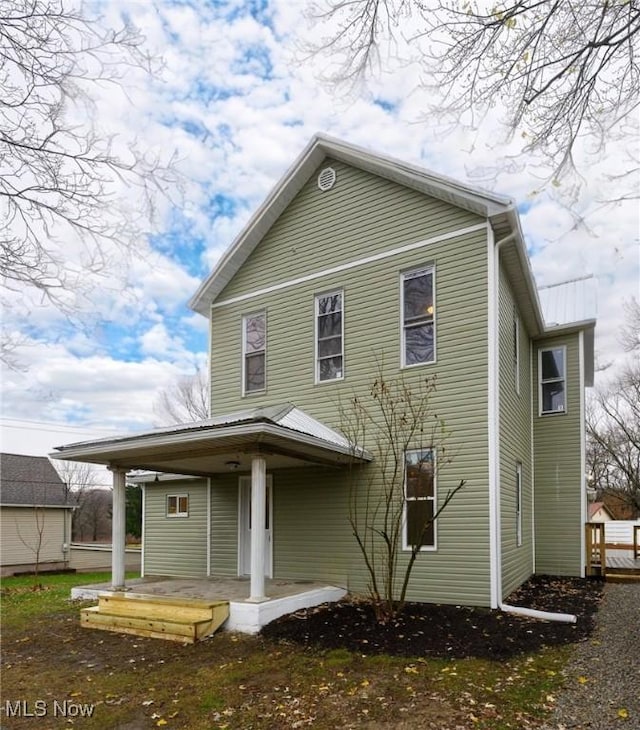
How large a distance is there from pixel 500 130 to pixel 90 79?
3.46 metres

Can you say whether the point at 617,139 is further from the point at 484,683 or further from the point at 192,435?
the point at 192,435

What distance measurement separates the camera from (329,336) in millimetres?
10930

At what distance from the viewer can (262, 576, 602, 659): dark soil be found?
21.7ft

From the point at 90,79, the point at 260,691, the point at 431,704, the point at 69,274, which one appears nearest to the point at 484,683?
the point at 431,704

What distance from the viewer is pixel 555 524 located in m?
12.5

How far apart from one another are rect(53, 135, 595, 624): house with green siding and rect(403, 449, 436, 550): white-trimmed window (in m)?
0.03

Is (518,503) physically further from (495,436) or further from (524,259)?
(524,259)

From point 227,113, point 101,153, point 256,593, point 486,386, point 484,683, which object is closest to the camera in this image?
point 101,153

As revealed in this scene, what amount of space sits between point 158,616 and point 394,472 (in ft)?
13.1

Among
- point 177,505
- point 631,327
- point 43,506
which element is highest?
point 631,327

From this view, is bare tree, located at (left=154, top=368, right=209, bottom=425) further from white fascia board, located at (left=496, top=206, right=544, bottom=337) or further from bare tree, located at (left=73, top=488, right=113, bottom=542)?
white fascia board, located at (left=496, top=206, right=544, bottom=337)

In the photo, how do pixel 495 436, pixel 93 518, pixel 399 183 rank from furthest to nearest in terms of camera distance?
pixel 93 518, pixel 399 183, pixel 495 436

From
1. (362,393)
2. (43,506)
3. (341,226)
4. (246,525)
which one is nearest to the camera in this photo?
(362,393)

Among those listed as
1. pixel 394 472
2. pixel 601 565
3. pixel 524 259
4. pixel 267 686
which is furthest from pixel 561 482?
pixel 267 686
